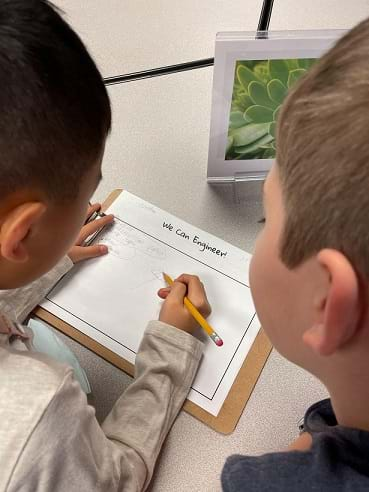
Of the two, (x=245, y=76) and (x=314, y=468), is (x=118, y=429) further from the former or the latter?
(x=245, y=76)

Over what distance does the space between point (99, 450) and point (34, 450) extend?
0.30ft

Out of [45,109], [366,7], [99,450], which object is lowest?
[99,450]

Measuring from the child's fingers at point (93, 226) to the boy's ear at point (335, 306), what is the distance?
15.7 inches

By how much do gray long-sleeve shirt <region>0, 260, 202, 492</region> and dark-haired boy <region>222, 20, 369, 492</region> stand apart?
4.8 inches

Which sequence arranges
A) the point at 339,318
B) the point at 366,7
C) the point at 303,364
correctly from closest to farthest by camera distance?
the point at 339,318, the point at 303,364, the point at 366,7

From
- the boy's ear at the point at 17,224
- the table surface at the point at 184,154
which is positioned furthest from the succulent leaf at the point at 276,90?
the boy's ear at the point at 17,224

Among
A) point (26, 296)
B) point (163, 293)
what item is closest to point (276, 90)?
point (163, 293)

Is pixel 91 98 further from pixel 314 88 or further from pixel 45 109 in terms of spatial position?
pixel 314 88

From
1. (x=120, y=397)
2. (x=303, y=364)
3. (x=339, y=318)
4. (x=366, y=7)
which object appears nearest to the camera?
(x=339, y=318)

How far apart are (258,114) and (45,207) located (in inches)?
13.9

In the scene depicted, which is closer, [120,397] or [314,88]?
[314,88]

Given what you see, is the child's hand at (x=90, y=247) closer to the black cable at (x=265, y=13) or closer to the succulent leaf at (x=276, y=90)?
the succulent leaf at (x=276, y=90)

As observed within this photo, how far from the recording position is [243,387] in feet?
1.78

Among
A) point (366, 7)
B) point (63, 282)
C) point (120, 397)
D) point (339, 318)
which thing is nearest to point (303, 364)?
point (339, 318)
